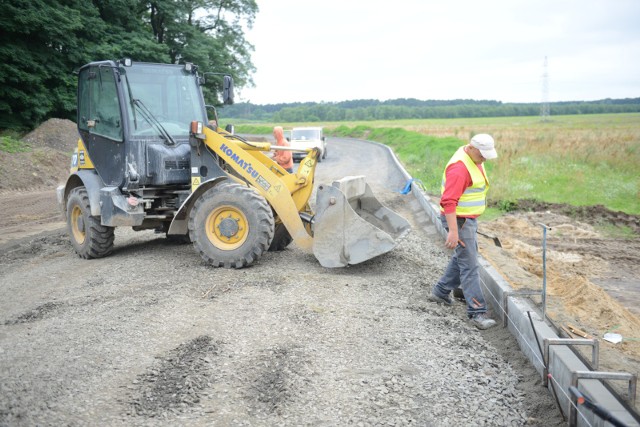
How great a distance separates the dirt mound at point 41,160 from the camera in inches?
730

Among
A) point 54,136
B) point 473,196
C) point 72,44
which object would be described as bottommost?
point 473,196

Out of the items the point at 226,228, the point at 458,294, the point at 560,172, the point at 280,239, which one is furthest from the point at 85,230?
the point at 560,172

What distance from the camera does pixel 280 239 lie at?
9.22 meters

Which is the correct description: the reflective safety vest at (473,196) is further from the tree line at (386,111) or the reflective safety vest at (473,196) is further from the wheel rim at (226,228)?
the tree line at (386,111)

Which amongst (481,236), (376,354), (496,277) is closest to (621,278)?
(481,236)

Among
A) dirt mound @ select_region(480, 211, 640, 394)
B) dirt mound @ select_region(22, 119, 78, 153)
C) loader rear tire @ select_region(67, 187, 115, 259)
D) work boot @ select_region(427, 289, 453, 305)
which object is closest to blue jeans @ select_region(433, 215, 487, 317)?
work boot @ select_region(427, 289, 453, 305)

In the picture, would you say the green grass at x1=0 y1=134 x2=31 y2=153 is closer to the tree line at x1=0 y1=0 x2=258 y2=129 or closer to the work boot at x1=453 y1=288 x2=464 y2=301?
the tree line at x1=0 y1=0 x2=258 y2=129

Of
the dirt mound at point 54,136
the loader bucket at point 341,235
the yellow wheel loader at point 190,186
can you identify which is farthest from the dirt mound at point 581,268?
the dirt mound at point 54,136

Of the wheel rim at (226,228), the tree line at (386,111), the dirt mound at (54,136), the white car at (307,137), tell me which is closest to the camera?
the wheel rim at (226,228)

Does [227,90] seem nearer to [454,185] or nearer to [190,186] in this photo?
[190,186]

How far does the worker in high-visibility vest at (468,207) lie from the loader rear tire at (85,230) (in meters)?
5.32

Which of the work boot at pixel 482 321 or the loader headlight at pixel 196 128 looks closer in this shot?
the work boot at pixel 482 321

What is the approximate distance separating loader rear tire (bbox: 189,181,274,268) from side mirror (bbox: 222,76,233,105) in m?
1.54

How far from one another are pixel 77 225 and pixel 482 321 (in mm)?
6409
